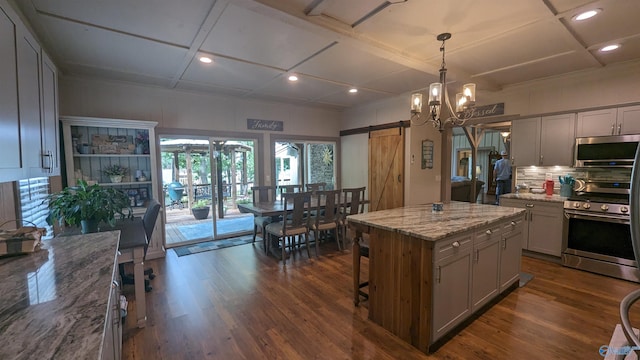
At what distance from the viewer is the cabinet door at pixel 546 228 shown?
378 centimetres

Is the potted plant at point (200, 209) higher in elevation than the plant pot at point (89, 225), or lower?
lower

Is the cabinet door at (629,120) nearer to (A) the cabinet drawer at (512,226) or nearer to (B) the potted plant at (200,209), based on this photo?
(A) the cabinet drawer at (512,226)

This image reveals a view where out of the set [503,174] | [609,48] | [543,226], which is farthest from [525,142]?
[503,174]

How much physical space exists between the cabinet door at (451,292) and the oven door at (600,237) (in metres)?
2.40

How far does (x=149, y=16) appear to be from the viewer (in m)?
2.36

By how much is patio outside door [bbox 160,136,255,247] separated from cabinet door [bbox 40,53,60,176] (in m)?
2.34

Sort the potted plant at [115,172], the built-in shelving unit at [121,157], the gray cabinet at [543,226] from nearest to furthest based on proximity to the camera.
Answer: the gray cabinet at [543,226] → the built-in shelving unit at [121,157] → the potted plant at [115,172]

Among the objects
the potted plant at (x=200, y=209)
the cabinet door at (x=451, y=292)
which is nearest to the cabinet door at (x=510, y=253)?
the cabinet door at (x=451, y=292)

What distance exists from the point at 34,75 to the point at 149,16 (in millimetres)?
949

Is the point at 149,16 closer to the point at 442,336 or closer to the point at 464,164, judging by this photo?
the point at 442,336

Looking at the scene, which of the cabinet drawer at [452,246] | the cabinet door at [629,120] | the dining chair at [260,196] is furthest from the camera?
the dining chair at [260,196]

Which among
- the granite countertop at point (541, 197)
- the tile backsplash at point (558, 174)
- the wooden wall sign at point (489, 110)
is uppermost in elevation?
the wooden wall sign at point (489, 110)

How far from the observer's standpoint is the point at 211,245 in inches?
191

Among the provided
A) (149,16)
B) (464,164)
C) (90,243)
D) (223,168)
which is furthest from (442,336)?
(464,164)
